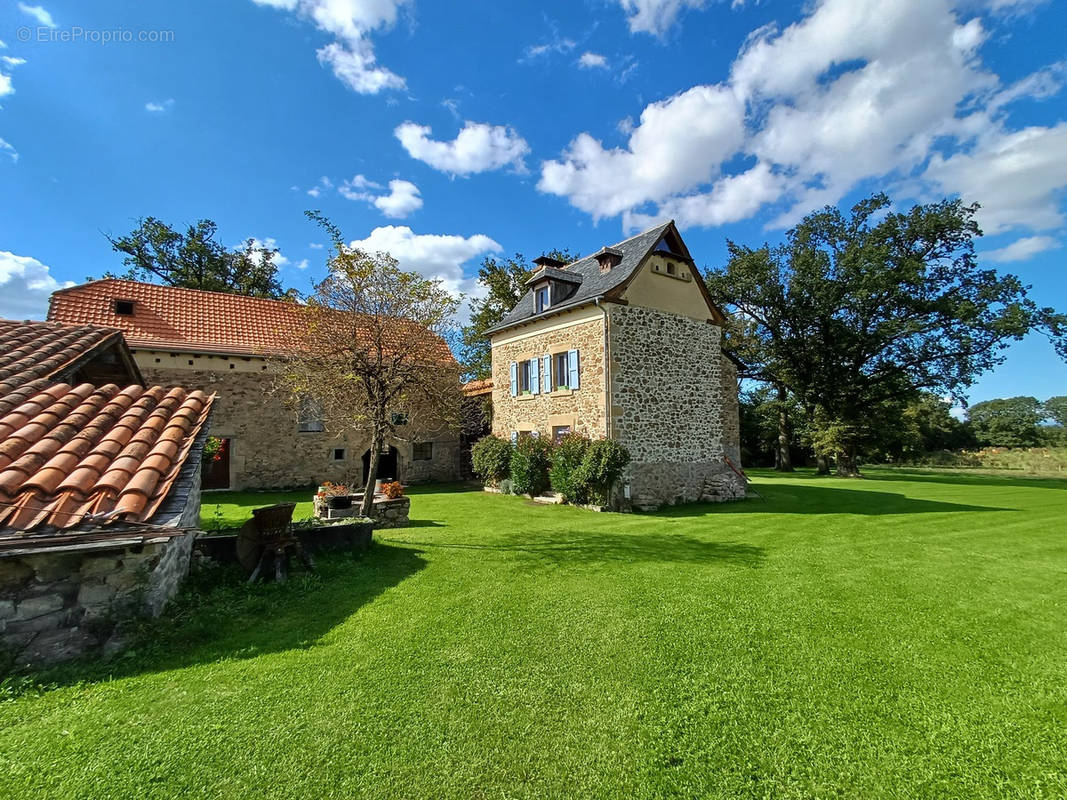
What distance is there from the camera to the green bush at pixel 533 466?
15.0m

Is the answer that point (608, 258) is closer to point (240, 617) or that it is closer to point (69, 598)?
point (240, 617)

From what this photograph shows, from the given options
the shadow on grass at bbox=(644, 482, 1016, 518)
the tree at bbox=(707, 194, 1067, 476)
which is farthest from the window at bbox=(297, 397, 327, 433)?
the tree at bbox=(707, 194, 1067, 476)

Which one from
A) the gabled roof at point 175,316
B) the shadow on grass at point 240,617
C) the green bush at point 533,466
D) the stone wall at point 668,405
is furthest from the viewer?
the gabled roof at point 175,316

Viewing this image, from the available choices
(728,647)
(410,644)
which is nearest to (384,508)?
(410,644)

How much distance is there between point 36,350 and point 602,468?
1103 cm

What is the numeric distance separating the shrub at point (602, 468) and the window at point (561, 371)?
8.84ft

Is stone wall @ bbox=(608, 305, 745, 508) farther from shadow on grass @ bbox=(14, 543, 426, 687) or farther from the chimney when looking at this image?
shadow on grass @ bbox=(14, 543, 426, 687)

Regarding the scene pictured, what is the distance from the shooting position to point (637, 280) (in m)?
14.3

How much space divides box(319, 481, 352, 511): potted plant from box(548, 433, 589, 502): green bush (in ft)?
20.2

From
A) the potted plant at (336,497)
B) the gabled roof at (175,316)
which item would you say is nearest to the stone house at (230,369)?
the gabled roof at (175,316)

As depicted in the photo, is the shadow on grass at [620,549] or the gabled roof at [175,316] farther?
the gabled roof at [175,316]

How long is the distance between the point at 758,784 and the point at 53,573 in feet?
17.6

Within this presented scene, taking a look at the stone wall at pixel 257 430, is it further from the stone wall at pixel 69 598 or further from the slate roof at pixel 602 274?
the stone wall at pixel 69 598

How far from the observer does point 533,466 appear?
1502 centimetres
